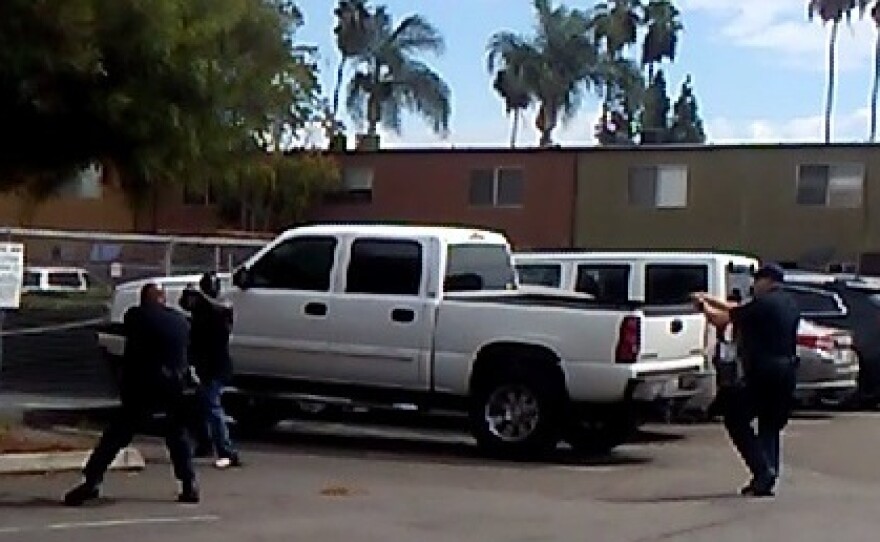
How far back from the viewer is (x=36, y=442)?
1675 cm

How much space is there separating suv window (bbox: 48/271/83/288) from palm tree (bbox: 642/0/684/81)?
179 ft

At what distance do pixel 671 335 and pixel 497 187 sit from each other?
3127 centimetres

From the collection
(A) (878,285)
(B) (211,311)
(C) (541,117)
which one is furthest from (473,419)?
(C) (541,117)

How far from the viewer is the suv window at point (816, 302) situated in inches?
997

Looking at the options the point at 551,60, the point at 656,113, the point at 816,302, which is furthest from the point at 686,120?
the point at 816,302

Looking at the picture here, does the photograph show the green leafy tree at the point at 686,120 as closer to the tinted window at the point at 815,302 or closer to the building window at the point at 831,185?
the building window at the point at 831,185

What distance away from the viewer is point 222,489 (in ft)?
49.1

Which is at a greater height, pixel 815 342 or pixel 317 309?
pixel 317 309

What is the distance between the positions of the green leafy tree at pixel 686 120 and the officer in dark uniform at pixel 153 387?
8494 centimetres

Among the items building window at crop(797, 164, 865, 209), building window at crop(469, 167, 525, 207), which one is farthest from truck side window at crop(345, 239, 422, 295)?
building window at crop(469, 167, 525, 207)

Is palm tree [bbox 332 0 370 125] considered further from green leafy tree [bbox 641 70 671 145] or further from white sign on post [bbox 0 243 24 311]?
white sign on post [bbox 0 243 24 311]

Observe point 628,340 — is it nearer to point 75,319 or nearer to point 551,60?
point 75,319

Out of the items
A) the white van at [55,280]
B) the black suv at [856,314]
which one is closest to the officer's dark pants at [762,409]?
the black suv at [856,314]

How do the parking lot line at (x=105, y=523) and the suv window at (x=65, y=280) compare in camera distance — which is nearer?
the parking lot line at (x=105, y=523)
